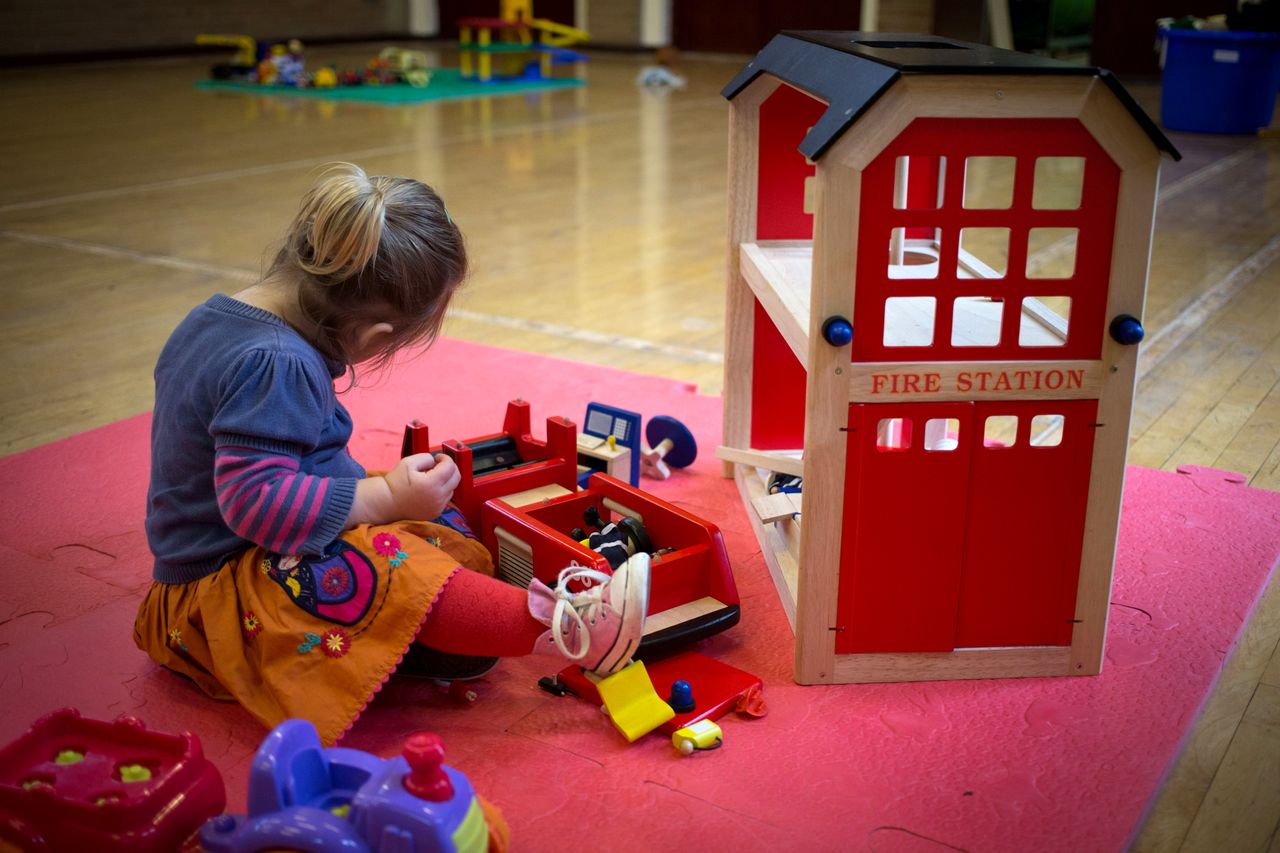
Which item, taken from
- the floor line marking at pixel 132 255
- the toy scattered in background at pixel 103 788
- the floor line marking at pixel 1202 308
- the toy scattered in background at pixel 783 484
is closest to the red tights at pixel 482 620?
the toy scattered in background at pixel 103 788

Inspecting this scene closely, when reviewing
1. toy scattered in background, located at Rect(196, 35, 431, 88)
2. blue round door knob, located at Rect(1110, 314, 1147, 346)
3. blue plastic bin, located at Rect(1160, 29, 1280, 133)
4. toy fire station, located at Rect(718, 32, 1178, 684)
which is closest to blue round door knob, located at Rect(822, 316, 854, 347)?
toy fire station, located at Rect(718, 32, 1178, 684)

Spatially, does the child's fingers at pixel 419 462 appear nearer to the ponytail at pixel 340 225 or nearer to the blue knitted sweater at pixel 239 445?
the blue knitted sweater at pixel 239 445

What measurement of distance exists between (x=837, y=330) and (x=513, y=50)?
8.40 metres

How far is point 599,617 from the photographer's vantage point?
144 cm

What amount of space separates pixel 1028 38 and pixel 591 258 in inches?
279

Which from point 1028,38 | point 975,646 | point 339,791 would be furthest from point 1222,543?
point 1028,38

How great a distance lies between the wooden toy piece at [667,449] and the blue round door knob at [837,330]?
0.86 metres

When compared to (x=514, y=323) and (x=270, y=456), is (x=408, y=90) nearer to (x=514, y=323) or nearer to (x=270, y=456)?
(x=514, y=323)

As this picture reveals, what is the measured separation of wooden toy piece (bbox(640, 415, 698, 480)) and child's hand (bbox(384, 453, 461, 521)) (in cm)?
79

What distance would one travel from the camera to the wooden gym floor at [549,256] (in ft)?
7.80

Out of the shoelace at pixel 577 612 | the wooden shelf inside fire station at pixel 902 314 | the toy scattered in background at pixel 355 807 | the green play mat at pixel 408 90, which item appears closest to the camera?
the toy scattered in background at pixel 355 807

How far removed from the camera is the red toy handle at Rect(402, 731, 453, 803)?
1.09m

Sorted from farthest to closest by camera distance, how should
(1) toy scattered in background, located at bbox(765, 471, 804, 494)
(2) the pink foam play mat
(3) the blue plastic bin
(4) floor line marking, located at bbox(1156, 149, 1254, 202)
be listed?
(3) the blue plastic bin
(4) floor line marking, located at bbox(1156, 149, 1254, 202)
(1) toy scattered in background, located at bbox(765, 471, 804, 494)
(2) the pink foam play mat

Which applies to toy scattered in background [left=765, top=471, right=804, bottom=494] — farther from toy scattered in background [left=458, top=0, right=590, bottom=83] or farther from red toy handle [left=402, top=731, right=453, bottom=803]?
toy scattered in background [left=458, top=0, right=590, bottom=83]
